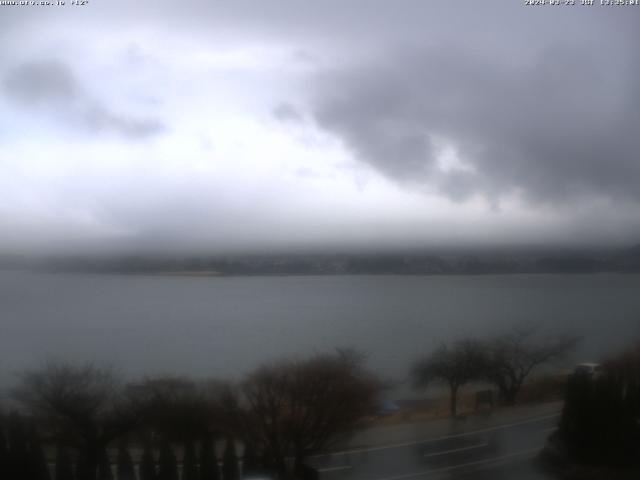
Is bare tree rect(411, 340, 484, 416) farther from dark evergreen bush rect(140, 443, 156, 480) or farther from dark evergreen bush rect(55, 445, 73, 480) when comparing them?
dark evergreen bush rect(55, 445, 73, 480)

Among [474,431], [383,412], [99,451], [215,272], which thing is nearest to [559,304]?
[474,431]

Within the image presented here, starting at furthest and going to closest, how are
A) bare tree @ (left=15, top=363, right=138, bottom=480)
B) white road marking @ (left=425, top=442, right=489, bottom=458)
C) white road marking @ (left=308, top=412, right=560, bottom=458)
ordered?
white road marking @ (left=425, top=442, right=489, bottom=458) → white road marking @ (left=308, top=412, right=560, bottom=458) → bare tree @ (left=15, top=363, right=138, bottom=480)

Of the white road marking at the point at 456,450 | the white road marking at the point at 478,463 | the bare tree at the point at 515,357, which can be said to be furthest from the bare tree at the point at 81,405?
the bare tree at the point at 515,357

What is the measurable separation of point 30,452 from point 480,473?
78.8 inches

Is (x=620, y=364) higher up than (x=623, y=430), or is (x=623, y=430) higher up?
(x=620, y=364)

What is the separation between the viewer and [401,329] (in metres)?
2.57

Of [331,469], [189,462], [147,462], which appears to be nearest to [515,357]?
[331,469]

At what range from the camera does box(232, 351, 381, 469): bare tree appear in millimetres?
2441

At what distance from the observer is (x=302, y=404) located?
2.48 m

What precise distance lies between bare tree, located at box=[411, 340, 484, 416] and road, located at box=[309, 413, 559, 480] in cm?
19

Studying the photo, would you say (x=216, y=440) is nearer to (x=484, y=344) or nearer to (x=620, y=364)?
(x=484, y=344)

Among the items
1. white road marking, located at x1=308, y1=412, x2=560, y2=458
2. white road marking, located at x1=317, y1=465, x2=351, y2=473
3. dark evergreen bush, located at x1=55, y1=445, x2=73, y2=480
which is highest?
dark evergreen bush, located at x1=55, y1=445, x2=73, y2=480

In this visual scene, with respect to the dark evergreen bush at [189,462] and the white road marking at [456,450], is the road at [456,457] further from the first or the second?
the dark evergreen bush at [189,462]

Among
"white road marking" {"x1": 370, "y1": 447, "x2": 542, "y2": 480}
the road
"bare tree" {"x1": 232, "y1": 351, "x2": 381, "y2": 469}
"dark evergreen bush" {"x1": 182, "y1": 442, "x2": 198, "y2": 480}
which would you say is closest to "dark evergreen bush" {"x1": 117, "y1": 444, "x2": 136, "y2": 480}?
"dark evergreen bush" {"x1": 182, "y1": 442, "x2": 198, "y2": 480}
